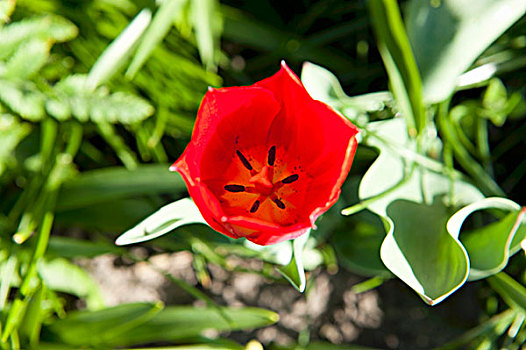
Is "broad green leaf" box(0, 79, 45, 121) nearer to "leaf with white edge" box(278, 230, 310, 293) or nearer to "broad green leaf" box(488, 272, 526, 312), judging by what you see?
"leaf with white edge" box(278, 230, 310, 293)

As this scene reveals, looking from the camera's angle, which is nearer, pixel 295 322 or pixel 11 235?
pixel 11 235

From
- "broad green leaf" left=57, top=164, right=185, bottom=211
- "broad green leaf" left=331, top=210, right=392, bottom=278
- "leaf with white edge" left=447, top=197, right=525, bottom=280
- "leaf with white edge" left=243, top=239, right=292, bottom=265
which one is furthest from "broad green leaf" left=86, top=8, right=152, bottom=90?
"leaf with white edge" left=447, top=197, right=525, bottom=280

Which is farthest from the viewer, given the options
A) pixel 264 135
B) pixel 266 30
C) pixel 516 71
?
pixel 266 30

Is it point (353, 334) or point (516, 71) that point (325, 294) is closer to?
point (353, 334)

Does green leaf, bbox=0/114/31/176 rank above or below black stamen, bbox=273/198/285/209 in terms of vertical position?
below

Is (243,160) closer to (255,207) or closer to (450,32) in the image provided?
(255,207)

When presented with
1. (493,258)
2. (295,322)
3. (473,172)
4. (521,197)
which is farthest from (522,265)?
(295,322)
